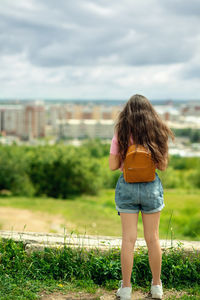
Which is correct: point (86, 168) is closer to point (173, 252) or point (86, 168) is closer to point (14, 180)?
point (14, 180)

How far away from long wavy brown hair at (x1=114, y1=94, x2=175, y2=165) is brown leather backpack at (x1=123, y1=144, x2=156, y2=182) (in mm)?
59

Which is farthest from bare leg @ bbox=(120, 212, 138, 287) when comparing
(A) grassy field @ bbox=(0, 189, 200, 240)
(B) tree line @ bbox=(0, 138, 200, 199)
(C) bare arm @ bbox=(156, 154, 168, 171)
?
(B) tree line @ bbox=(0, 138, 200, 199)

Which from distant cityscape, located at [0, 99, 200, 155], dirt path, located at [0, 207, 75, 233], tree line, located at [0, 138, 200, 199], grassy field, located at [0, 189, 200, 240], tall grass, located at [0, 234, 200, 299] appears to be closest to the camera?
tall grass, located at [0, 234, 200, 299]

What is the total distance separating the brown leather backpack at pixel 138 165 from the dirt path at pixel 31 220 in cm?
1259

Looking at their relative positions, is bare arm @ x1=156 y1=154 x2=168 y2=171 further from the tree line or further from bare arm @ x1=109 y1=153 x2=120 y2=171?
the tree line

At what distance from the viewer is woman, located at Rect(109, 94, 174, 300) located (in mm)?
2736

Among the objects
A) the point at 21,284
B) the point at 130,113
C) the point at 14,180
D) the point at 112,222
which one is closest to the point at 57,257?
the point at 21,284

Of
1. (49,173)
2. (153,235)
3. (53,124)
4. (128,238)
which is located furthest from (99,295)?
(53,124)

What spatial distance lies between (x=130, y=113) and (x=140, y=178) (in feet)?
1.63

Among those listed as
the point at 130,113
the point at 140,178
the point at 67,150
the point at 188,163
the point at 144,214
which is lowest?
the point at 188,163

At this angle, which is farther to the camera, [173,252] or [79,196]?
[79,196]

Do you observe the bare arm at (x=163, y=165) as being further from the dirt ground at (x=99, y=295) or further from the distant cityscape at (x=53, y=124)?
the distant cityscape at (x=53, y=124)

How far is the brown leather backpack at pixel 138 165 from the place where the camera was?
2.69 m

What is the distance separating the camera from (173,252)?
10.9ft
